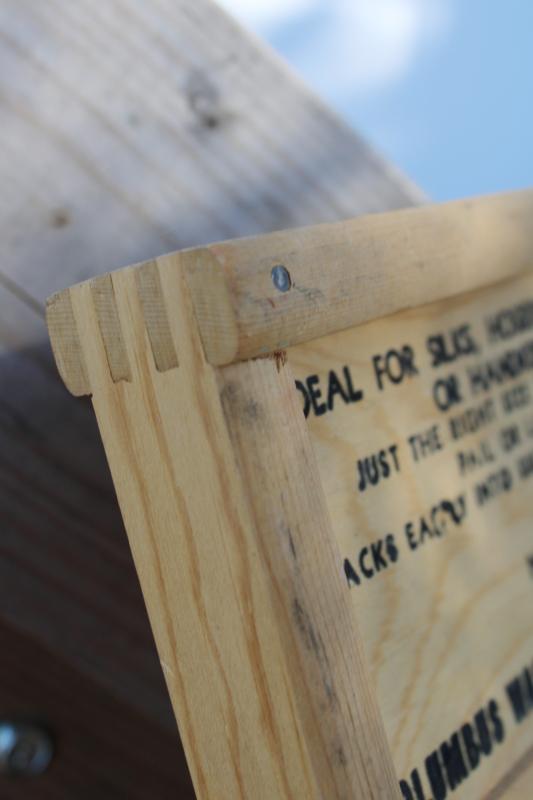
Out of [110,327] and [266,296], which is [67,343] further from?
[266,296]

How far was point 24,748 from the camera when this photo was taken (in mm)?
1140

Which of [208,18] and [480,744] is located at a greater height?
[208,18]

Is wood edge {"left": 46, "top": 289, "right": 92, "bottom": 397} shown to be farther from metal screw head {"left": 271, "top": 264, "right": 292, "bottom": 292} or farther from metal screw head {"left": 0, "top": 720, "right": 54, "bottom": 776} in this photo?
metal screw head {"left": 0, "top": 720, "right": 54, "bottom": 776}

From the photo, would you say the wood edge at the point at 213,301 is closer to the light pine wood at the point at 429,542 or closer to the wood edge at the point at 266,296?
the wood edge at the point at 266,296

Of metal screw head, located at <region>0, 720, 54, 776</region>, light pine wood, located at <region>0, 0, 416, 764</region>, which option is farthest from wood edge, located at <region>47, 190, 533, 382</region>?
metal screw head, located at <region>0, 720, 54, 776</region>

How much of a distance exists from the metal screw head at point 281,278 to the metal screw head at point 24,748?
67 cm

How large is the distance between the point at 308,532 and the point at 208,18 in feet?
2.98

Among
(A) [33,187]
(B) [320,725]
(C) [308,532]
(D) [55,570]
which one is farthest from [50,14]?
(B) [320,725]

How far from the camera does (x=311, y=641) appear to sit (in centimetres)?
74

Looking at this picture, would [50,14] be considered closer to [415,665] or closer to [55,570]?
[55,570]

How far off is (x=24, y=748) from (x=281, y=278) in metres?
0.69

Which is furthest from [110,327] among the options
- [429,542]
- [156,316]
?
[429,542]

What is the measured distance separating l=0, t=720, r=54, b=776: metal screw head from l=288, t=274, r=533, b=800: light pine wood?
0.48m

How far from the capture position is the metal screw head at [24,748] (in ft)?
3.70
